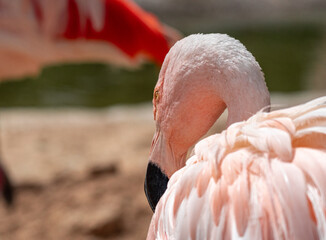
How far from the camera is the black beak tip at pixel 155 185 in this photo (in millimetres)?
1841

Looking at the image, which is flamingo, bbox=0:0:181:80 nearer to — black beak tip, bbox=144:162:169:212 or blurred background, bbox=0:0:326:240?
blurred background, bbox=0:0:326:240

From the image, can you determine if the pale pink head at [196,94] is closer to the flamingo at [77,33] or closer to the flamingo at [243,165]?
the flamingo at [243,165]

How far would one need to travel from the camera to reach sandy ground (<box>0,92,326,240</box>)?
3627 mm

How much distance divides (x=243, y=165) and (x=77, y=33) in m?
2.90

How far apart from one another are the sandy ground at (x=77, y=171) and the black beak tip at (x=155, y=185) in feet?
5.69

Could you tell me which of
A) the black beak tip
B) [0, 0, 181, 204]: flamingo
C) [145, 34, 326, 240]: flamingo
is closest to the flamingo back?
[145, 34, 326, 240]: flamingo

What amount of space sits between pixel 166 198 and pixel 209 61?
1.40 ft

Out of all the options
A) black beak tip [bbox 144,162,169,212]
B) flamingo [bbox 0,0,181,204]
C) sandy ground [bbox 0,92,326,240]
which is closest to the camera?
black beak tip [bbox 144,162,169,212]

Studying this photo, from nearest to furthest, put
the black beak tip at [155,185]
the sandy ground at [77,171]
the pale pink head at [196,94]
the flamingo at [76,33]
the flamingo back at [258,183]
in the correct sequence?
the flamingo back at [258,183] → the pale pink head at [196,94] → the black beak tip at [155,185] → the sandy ground at [77,171] → the flamingo at [76,33]

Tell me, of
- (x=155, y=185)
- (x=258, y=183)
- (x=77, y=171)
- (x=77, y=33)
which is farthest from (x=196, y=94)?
(x=77, y=171)

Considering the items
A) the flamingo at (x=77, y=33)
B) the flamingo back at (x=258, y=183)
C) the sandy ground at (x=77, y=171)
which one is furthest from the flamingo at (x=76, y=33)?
the flamingo back at (x=258, y=183)

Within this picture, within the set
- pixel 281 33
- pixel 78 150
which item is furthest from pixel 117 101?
pixel 281 33

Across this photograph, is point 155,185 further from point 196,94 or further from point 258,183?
point 258,183

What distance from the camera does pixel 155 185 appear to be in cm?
184
